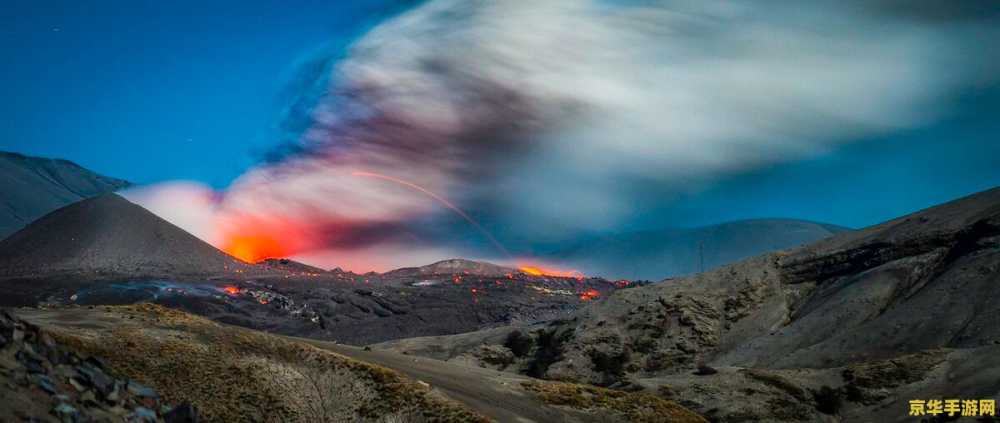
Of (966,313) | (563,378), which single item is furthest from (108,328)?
(966,313)

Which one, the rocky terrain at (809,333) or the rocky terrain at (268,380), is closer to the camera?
the rocky terrain at (268,380)

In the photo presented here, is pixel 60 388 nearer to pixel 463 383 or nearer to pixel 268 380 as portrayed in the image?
pixel 268 380

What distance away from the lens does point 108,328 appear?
22.6 m

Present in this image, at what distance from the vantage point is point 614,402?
93.6ft

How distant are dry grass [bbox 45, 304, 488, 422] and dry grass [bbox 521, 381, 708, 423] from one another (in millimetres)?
6452

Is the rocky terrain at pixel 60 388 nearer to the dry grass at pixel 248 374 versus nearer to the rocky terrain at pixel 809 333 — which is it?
the dry grass at pixel 248 374

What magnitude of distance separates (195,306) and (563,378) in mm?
123145

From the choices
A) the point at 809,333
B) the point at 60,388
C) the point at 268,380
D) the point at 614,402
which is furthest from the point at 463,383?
the point at 809,333

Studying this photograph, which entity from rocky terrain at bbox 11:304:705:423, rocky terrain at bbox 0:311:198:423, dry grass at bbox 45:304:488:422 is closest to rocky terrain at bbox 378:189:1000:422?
rocky terrain at bbox 11:304:705:423

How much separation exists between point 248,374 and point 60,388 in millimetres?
7658

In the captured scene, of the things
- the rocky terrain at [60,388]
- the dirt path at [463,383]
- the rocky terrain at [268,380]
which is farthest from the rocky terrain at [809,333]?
the rocky terrain at [60,388]

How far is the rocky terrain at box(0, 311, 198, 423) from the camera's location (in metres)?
13.9

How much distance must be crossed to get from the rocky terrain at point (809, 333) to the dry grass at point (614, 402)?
42.5 ft

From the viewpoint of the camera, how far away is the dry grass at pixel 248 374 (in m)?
20.8
